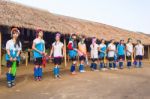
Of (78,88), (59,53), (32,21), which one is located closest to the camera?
(78,88)

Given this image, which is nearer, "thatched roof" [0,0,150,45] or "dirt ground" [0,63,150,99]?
"dirt ground" [0,63,150,99]

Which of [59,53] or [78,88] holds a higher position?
[59,53]

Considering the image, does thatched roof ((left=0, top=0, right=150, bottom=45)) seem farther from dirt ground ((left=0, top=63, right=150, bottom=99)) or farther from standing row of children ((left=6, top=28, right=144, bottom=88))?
dirt ground ((left=0, top=63, right=150, bottom=99))

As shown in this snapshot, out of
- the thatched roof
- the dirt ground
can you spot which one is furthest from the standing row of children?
the thatched roof

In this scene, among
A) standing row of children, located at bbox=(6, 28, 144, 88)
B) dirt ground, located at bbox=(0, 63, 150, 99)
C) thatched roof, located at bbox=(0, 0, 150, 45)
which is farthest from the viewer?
thatched roof, located at bbox=(0, 0, 150, 45)

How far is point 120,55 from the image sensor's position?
17469mm

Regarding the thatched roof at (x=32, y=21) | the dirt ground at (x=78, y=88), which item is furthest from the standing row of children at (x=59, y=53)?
the thatched roof at (x=32, y=21)

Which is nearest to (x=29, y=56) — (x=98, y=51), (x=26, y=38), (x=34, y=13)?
(x=26, y=38)

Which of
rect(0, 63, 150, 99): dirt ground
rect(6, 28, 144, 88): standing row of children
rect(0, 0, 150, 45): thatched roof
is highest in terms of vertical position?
rect(0, 0, 150, 45): thatched roof

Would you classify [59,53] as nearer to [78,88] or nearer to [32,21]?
[78,88]

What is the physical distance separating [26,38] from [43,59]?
860cm

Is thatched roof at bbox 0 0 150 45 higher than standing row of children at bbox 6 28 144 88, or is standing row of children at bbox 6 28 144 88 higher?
thatched roof at bbox 0 0 150 45

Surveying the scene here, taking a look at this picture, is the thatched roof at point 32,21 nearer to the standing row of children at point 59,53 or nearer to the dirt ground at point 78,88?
the standing row of children at point 59,53

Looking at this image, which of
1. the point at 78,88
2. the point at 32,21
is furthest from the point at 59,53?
the point at 32,21
